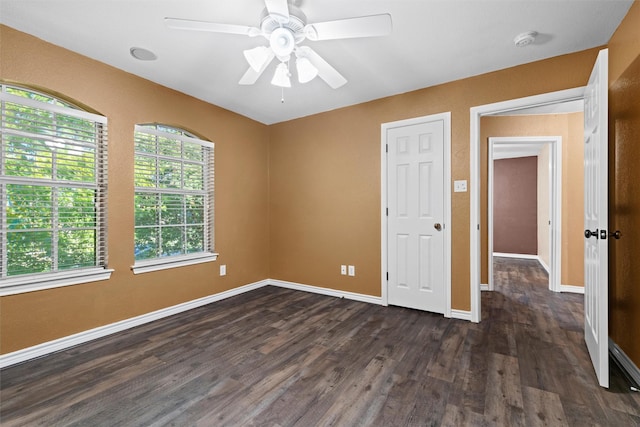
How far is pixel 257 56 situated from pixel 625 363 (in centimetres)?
323

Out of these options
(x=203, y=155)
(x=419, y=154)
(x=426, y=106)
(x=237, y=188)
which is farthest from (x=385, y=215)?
(x=203, y=155)

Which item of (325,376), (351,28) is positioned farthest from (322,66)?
(325,376)

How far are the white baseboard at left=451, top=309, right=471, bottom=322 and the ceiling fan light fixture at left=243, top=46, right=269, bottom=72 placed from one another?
2892 mm

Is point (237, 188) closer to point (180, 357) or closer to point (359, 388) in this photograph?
point (180, 357)

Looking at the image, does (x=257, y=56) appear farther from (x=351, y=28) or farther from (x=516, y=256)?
(x=516, y=256)

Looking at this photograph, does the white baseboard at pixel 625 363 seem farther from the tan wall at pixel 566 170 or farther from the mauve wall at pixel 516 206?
the mauve wall at pixel 516 206

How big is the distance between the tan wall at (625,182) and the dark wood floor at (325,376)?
39cm

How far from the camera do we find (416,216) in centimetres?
329

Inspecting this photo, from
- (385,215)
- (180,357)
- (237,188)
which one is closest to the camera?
(180,357)

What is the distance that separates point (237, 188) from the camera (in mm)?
3973

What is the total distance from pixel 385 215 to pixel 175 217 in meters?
2.44

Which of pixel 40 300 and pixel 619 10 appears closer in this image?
pixel 619 10

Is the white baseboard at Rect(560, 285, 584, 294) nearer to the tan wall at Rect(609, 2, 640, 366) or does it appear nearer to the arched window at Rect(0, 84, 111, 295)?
the tan wall at Rect(609, 2, 640, 366)

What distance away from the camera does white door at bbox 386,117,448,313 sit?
10.3ft
